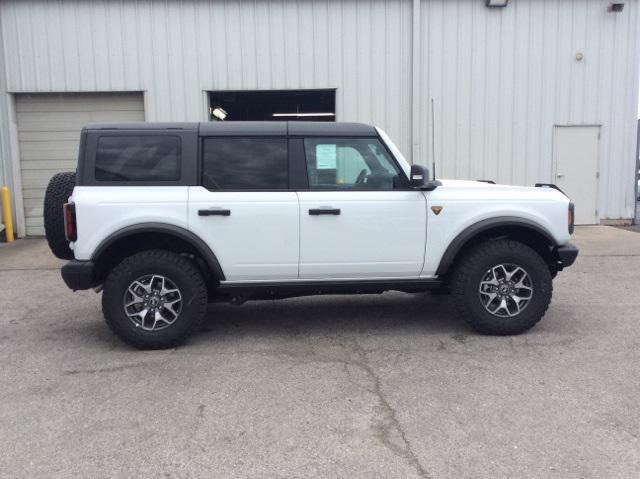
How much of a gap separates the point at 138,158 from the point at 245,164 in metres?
0.87

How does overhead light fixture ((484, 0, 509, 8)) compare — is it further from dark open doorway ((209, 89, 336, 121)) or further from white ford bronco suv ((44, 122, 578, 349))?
white ford bronco suv ((44, 122, 578, 349))

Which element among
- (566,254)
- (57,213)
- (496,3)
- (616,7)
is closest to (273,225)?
(57,213)

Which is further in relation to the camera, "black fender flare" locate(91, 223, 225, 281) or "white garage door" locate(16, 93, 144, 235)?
"white garage door" locate(16, 93, 144, 235)

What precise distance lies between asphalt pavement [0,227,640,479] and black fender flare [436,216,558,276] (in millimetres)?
687

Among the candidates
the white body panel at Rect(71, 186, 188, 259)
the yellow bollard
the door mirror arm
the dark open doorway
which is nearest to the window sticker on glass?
the door mirror arm

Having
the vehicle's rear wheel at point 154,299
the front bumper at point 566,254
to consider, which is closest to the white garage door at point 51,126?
the vehicle's rear wheel at point 154,299

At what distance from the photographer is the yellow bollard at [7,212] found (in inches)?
460

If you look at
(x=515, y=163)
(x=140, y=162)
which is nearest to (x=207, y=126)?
(x=140, y=162)

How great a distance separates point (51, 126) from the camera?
12117mm

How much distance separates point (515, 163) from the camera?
40.5 ft

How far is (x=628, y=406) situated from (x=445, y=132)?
9.04 meters

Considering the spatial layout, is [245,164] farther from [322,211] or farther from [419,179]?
[419,179]

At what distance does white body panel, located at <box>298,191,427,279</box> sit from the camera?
5016 millimetres

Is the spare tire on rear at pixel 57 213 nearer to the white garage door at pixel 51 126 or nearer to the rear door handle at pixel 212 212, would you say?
the rear door handle at pixel 212 212
